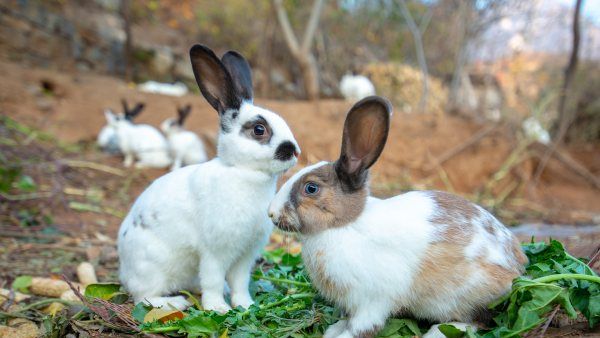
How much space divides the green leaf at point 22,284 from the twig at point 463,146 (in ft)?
20.9

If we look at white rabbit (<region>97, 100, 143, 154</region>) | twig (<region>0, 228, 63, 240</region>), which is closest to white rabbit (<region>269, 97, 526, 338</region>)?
twig (<region>0, 228, 63, 240</region>)

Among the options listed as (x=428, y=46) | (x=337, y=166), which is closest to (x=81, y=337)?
(x=337, y=166)

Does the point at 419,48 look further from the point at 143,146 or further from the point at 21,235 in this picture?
the point at 21,235

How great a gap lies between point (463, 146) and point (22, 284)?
7.03 m

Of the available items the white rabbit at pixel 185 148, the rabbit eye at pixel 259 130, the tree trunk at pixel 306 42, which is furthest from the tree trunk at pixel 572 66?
the rabbit eye at pixel 259 130

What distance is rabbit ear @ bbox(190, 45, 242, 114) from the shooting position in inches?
119

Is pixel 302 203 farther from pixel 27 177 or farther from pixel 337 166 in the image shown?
pixel 27 177

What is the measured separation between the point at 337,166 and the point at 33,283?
7.93 feet

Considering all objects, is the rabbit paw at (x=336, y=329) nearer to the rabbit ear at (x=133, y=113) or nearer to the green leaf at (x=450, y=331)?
the green leaf at (x=450, y=331)

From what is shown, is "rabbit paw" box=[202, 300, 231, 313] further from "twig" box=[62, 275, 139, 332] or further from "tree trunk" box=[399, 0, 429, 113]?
"tree trunk" box=[399, 0, 429, 113]

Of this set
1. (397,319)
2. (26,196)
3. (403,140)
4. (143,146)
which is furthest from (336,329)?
(403,140)

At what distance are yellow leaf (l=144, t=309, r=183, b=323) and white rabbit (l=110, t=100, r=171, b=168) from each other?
5.66 m

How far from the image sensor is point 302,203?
8.42 feet

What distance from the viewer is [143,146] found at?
830cm
